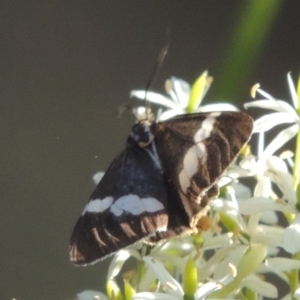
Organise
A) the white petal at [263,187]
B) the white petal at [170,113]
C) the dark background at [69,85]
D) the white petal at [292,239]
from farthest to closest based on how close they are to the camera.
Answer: the dark background at [69,85], the white petal at [170,113], the white petal at [263,187], the white petal at [292,239]

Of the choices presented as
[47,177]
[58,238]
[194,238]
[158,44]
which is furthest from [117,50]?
[194,238]

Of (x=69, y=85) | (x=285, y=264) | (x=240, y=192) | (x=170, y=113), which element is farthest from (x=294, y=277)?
(x=69, y=85)

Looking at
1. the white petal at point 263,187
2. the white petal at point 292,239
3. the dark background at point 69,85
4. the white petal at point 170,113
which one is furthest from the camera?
the dark background at point 69,85

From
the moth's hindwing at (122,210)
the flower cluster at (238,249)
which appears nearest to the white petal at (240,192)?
the flower cluster at (238,249)

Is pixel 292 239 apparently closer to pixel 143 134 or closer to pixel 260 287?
pixel 260 287

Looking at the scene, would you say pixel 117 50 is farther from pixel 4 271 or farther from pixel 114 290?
pixel 114 290

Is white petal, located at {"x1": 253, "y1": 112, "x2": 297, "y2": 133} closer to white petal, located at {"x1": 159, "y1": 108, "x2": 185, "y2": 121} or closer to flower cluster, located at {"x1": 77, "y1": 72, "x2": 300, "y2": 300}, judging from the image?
flower cluster, located at {"x1": 77, "y1": 72, "x2": 300, "y2": 300}

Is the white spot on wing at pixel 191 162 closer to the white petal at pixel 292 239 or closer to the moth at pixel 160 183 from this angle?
the moth at pixel 160 183
